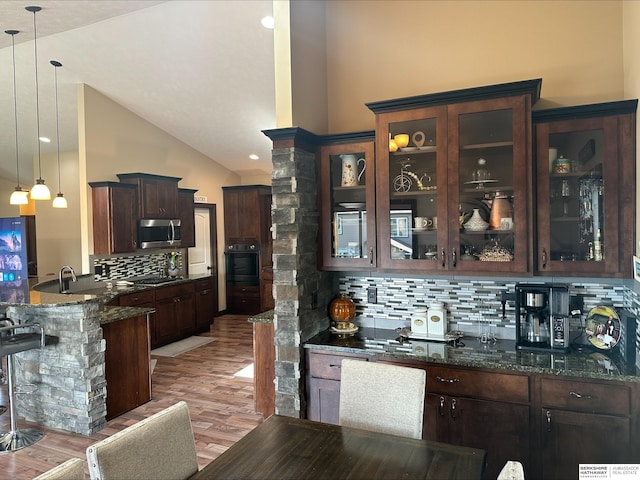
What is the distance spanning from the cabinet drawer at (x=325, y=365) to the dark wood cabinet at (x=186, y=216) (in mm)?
4613

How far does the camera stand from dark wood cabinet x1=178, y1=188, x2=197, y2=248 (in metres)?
6.89

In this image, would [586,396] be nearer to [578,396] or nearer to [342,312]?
[578,396]

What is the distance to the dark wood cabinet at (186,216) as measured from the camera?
6.89 metres

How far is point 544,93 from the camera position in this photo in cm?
276

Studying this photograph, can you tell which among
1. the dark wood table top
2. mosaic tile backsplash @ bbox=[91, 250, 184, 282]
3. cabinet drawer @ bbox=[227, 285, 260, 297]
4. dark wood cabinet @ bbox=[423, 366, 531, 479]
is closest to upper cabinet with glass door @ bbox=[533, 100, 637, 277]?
dark wood cabinet @ bbox=[423, 366, 531, 479]

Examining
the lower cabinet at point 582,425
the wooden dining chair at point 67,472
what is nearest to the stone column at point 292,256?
the lower cabinet at point 582,425

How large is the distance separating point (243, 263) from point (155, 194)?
2.44m

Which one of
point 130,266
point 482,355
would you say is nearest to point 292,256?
point 482,355

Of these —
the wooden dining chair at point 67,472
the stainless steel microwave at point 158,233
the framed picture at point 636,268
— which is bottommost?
the wooden dining chair at point 67,472

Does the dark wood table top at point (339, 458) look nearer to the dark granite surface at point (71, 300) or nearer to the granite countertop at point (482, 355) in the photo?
the granite countertop at point (482, 355)

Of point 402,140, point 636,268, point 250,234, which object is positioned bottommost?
point 636,268

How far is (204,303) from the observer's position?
22.6 ft

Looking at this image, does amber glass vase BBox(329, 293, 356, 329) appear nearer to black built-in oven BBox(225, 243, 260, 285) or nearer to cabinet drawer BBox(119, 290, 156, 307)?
cabinet drawer BBox(119, 290, 156, 307)

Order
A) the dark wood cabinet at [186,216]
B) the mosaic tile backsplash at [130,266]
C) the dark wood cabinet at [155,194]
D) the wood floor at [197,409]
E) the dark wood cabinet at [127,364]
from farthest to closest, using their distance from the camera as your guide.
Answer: the dark wood cabinet at [186,216] < the dark wood cabinet at [155,194] < the mosaic tile backsplash at [130,266] < the dark wood cabinet at [127,364] < the wood floor at [197,409]
